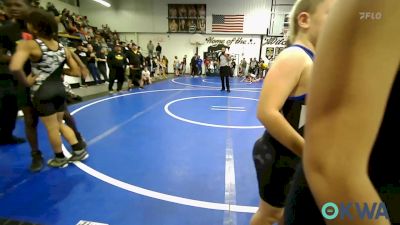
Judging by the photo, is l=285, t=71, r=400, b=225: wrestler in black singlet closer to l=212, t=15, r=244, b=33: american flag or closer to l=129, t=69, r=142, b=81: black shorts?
l=129, t=69, r=142, b=81: black shorts

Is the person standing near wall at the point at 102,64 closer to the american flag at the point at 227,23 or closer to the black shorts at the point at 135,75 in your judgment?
the black shorts at the point at 135,75

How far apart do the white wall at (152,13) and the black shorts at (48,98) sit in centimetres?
1868

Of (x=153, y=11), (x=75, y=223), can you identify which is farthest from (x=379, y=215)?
(x=153, y=11)

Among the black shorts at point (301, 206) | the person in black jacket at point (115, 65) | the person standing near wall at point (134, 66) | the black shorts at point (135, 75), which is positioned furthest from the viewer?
the black shorts at point (135, 75)

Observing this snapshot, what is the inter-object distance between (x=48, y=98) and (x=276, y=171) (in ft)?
8.36

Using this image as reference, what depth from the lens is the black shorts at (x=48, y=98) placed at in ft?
8.96

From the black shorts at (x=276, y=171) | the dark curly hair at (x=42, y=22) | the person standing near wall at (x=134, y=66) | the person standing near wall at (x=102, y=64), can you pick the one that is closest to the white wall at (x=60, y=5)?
the person standing near wall at (x=102, y=64)

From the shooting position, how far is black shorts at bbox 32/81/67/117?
273cm

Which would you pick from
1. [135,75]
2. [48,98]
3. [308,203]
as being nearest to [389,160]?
[308,203]

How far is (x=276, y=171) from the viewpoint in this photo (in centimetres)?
130

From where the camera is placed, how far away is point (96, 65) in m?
11.9

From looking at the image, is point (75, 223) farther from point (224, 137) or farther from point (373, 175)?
point (224, 137)

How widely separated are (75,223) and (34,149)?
4.83ft

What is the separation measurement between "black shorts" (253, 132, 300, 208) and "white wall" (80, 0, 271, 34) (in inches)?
782
